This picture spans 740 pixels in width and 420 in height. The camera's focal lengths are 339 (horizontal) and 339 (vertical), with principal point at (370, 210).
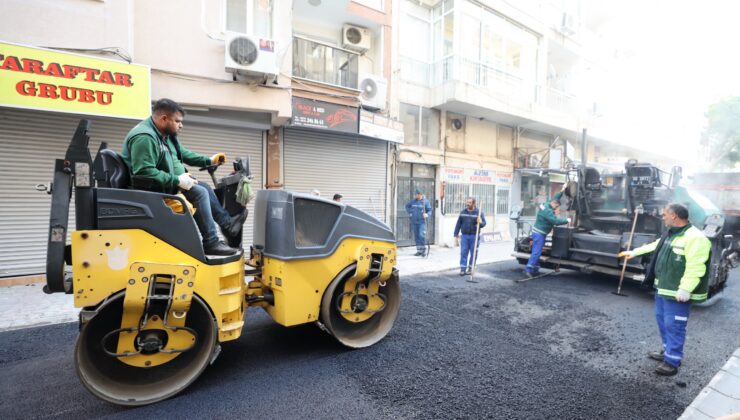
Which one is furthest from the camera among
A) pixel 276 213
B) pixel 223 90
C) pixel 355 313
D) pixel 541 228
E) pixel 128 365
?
pixel 223 90

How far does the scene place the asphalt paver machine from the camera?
6.27m

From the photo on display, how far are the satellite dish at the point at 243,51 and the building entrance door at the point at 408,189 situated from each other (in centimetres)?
565

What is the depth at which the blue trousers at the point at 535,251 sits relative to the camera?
24.1ft

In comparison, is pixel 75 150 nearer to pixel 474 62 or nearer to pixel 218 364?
pixel 218 364

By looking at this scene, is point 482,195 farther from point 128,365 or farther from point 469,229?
point 128,365

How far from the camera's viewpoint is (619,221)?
24.2ft

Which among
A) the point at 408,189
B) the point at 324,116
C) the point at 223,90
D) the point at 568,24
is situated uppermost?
the point at 568,24

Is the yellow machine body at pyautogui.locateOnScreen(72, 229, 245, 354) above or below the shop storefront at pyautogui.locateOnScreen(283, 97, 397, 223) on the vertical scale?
below

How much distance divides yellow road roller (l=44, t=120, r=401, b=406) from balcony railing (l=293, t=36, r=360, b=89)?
7.01m

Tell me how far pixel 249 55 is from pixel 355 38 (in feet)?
14.2

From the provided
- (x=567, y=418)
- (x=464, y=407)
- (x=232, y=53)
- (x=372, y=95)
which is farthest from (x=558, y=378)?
(x=372, y=95)

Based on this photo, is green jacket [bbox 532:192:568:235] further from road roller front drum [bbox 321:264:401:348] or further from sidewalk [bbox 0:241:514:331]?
road roller front drum [bbox 321:264:401:348]

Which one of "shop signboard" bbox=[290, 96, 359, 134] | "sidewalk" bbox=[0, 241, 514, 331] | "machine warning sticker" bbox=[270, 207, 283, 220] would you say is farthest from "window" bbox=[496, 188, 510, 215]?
"machine warning sticker" bbox=[270, 207, 283, 220]

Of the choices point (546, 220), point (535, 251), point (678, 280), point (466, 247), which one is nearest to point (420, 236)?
point (466, 247)
